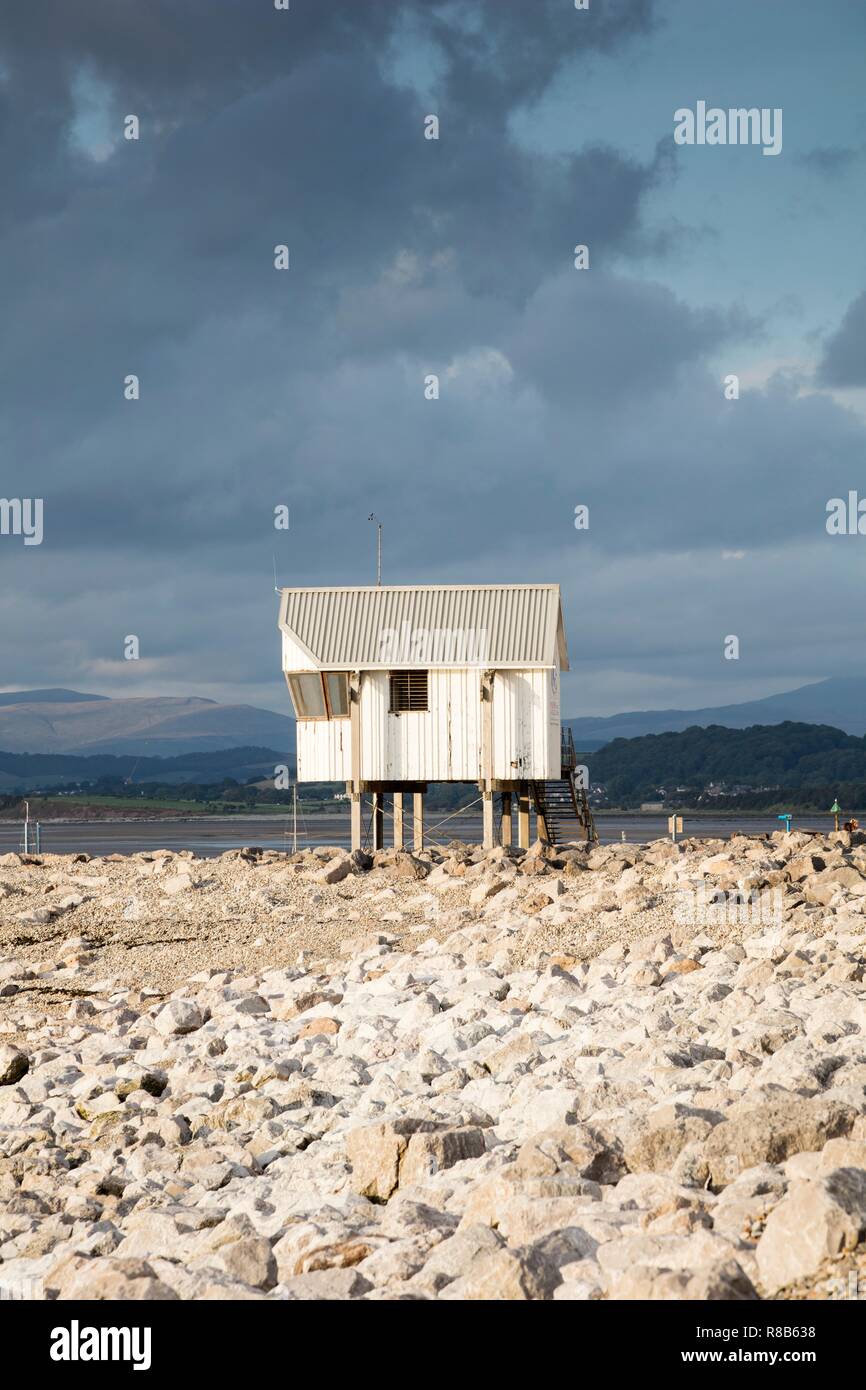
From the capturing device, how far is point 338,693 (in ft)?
104

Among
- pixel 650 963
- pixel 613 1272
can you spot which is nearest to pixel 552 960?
pixel 650 963

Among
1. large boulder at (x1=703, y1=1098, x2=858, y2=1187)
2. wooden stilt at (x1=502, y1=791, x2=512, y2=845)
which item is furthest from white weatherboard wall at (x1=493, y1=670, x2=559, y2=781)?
large boulder at (x1=703, y1=1098, x2=858, y2=1187)

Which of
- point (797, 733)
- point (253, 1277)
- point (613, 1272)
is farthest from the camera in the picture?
point (797, 733)

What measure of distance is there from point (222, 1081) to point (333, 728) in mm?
20731

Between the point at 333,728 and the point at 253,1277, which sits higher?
the point at 333,728

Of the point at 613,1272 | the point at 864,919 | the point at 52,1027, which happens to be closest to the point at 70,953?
the point at 52,1027

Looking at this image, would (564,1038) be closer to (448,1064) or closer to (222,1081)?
(448,1064)

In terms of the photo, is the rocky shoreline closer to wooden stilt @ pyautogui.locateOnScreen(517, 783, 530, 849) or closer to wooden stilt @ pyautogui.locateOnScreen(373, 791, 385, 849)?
wooden stilt @ pyautogui.locateOnScreen(373, 791, 385, 849)

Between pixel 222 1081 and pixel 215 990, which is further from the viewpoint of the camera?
pixel 215 990

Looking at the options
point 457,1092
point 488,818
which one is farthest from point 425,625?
point 457,1092

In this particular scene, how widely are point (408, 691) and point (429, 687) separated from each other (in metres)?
0.57

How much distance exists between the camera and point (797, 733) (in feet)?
536

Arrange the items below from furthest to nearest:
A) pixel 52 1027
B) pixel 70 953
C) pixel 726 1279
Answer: pixel 70 953
pixel 52 1027
pixel 726 1279

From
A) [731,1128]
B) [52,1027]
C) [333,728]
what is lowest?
[52,1027]
